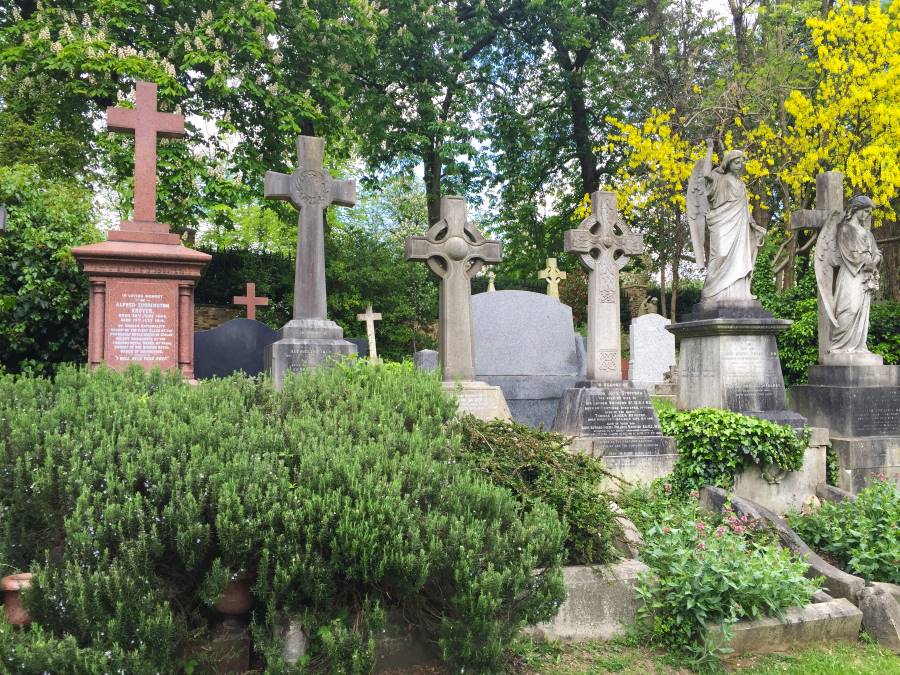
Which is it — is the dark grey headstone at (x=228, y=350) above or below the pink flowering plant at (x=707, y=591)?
above

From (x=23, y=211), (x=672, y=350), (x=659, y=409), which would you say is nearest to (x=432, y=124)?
(x=672, y=350)

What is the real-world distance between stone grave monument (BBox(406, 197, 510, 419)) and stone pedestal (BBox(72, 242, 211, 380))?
2858mm

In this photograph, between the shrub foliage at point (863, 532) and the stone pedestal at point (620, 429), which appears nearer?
the shrub foliage at point (863, 532)

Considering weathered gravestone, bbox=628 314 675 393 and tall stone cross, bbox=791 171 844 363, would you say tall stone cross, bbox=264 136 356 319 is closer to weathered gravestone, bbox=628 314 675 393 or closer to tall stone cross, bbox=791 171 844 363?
tall stone cross, bbox=791 171 844 363

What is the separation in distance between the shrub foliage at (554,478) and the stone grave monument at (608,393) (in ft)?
8.22

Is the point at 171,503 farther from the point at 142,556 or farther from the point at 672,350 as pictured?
the point at 672,350

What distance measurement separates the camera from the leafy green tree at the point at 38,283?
29.1 ft

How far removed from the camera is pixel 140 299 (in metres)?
7.80

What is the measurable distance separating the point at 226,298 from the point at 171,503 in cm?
1388

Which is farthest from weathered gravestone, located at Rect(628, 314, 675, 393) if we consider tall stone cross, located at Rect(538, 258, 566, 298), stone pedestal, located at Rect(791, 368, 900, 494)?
stone pedestal, located at Rect(791, 368, 900, 494)

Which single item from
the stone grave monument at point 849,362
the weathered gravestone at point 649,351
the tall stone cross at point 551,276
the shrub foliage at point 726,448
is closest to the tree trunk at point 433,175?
the tall stone cross at point 551,276

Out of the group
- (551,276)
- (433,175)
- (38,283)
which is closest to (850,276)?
(551,276)

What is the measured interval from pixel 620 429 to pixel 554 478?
3227 mm

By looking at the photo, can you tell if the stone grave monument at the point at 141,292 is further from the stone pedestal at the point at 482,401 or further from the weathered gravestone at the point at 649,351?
the weathered gravestone at the point at 649,351
